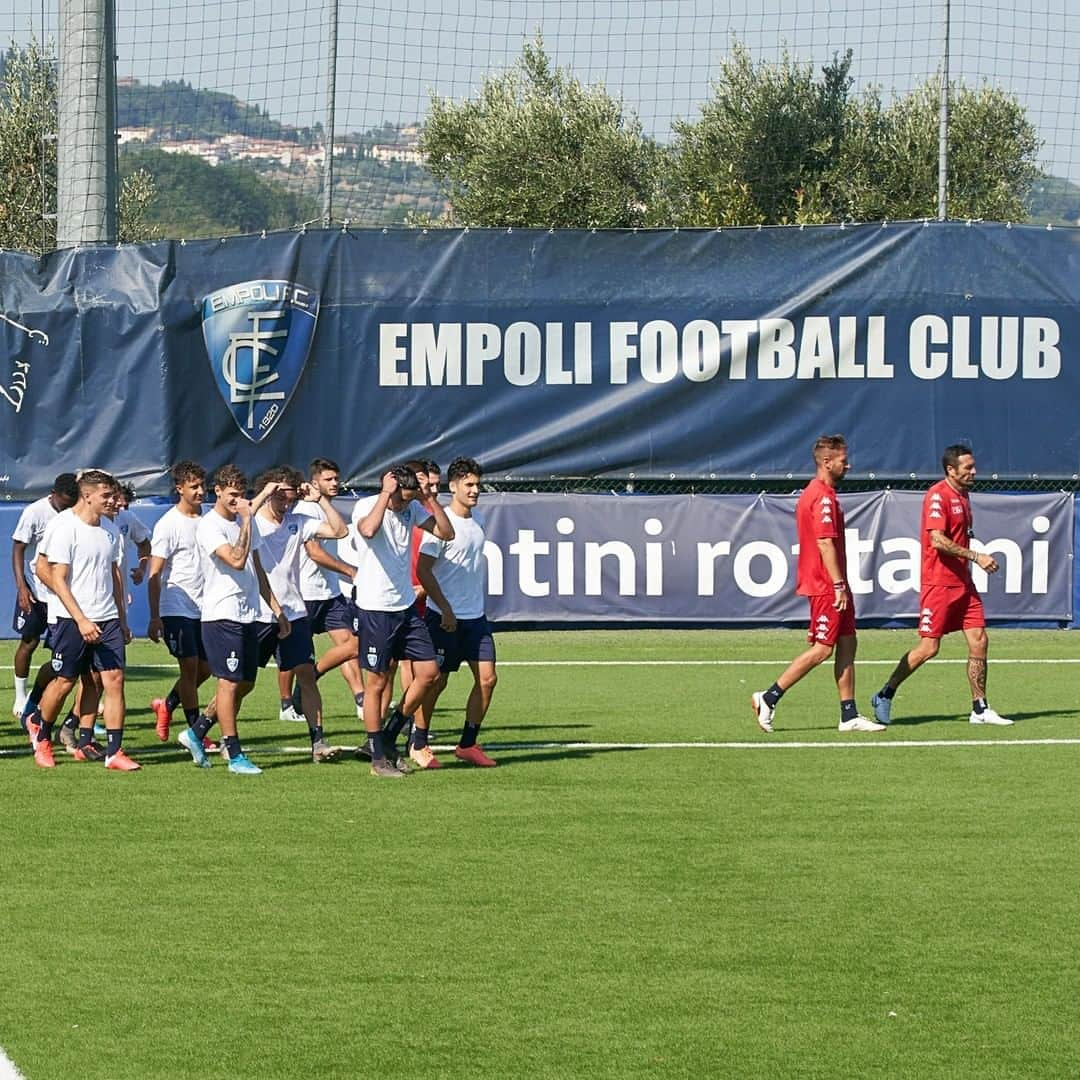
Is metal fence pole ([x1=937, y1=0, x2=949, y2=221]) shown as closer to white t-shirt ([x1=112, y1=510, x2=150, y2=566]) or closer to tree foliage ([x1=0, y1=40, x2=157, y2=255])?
white t-shirt ([x1=112, y1=510, x2=150, y2=566])

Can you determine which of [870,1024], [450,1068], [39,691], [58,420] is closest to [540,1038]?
[450,1068]

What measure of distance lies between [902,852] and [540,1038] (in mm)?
3436

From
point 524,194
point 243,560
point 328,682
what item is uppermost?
point 524,194

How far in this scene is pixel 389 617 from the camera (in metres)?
Result: 11.2

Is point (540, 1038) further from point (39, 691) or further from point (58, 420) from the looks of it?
point (58, 420)

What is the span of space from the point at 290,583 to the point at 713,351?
350 inches

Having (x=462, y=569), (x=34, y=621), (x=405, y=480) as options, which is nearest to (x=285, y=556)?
(x=462, y=569)

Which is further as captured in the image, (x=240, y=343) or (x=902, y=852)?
(x=240, y=343)

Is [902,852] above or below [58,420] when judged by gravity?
below

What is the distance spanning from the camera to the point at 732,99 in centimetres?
3878

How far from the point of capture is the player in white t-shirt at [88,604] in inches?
446

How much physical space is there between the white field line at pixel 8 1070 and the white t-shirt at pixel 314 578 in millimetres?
7907

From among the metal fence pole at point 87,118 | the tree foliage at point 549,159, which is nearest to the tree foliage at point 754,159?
the tree foliage at point 549,159

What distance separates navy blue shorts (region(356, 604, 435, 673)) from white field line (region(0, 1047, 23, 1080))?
5.48 metres
